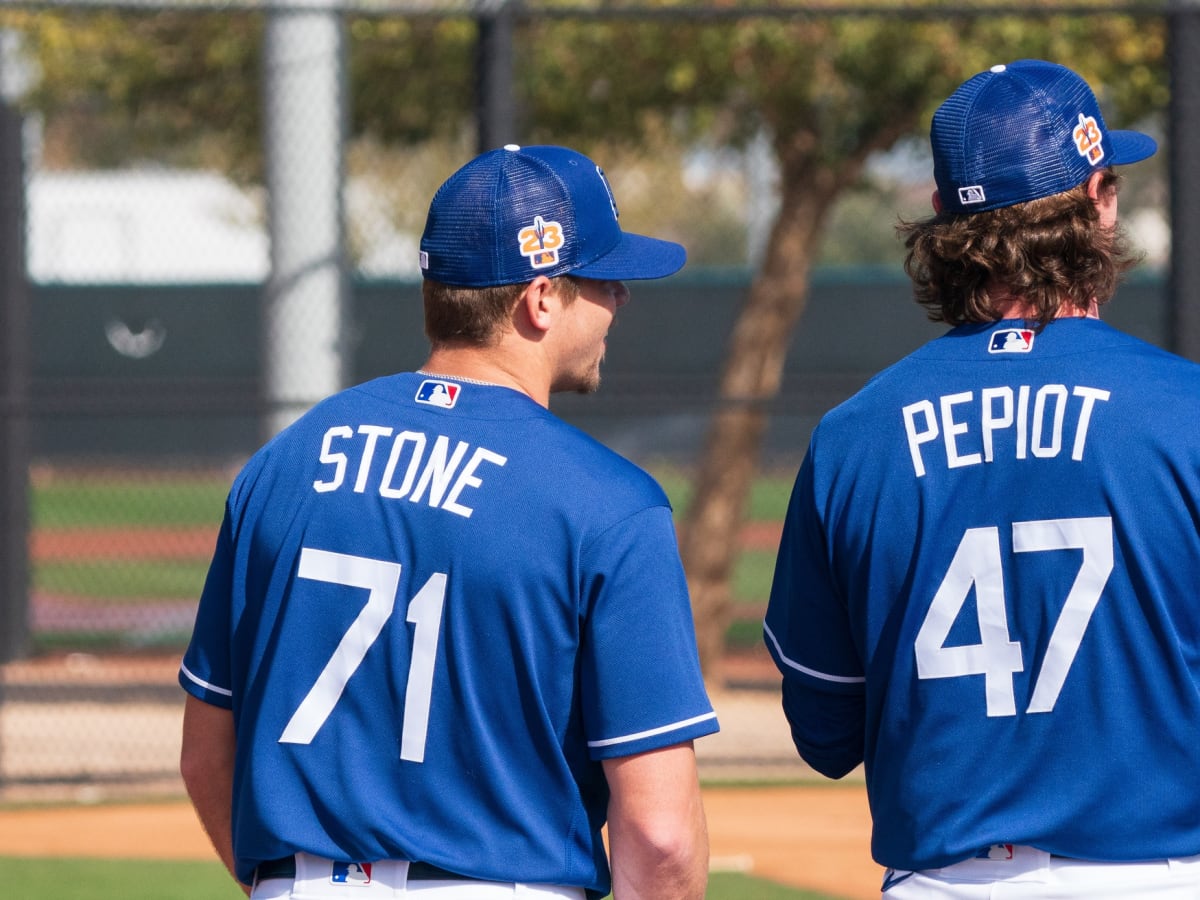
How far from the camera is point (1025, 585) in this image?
226cm

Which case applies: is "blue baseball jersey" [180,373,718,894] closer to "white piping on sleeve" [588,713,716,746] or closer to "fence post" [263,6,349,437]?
"white piping on sleeve" [588,713,716,746]

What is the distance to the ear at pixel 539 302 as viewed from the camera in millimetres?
2389

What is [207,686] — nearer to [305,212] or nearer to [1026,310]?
[1026,310]

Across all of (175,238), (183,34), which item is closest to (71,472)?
(175,238)

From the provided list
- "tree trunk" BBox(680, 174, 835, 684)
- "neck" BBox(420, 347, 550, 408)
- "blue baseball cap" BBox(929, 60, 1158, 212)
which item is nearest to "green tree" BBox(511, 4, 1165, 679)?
"tree trunk" BBox(680, 174, 835, 684)

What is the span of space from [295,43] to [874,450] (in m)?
6.19

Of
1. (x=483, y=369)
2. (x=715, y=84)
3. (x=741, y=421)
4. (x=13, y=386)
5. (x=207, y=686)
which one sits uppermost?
(x=715, y=84)

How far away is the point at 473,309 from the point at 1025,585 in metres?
0.87

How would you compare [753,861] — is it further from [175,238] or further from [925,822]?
[175,238]

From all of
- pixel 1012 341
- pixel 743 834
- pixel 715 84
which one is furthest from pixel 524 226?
pixel 715 84

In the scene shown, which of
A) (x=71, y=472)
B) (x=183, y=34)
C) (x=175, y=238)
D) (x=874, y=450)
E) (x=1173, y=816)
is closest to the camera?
(x=1173, y=816)

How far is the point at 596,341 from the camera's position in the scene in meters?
2.47

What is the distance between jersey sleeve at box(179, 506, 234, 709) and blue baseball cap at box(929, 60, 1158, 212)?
3.95 feet

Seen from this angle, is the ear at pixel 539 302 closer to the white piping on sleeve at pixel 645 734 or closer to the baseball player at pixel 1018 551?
the baseball player at pixel 1018 551
